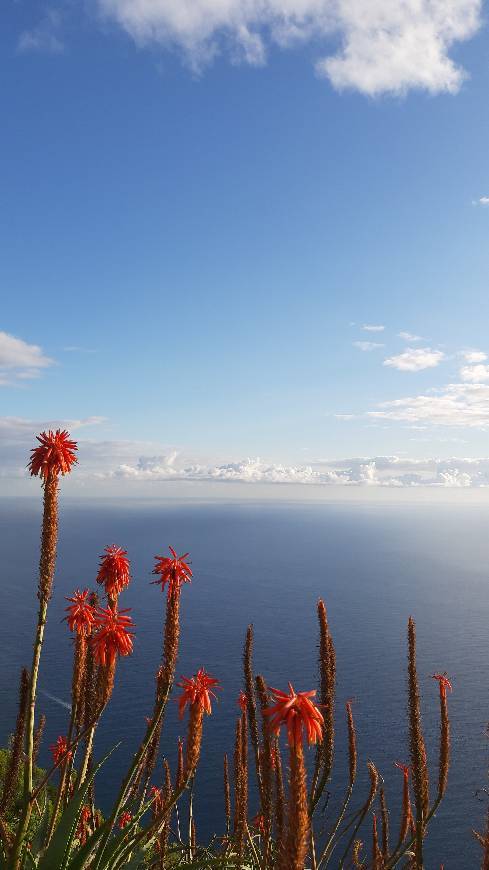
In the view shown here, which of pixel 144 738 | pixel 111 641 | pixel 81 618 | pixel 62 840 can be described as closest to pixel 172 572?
pixel 111 641

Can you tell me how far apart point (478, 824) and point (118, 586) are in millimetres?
77778

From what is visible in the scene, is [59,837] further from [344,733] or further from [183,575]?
[344,733]

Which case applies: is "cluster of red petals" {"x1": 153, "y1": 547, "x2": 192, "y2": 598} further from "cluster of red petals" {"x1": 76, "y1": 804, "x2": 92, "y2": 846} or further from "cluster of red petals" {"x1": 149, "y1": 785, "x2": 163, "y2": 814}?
"cluster of red petals" {"x1": 76, "y1": 804, "x2": 92, "y2": 846}

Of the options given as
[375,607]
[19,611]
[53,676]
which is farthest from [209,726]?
[375,607]

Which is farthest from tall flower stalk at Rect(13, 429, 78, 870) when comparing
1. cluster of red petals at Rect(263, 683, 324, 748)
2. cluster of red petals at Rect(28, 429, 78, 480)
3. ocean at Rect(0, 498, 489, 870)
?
ocean at Rect(0, 498, 489, 870)

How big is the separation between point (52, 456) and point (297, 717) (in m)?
4.86

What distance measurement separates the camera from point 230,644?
4786 inches

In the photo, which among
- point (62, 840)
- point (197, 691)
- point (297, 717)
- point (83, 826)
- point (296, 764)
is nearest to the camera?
point (296, 764)

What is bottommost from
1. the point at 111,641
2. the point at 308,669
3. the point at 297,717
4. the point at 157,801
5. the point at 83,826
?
the point at 308,669

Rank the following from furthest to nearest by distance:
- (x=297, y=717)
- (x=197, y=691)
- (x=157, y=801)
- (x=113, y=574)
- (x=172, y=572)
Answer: (x=157, y=801) → (x=113, y=574) → (x=172, y=572) → (x=197, y=691) → (x=297, y=717)

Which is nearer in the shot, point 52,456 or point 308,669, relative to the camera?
point 52,456

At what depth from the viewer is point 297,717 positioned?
187 inches

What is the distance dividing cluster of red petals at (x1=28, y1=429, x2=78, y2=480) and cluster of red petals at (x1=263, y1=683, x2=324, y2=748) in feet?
14.3

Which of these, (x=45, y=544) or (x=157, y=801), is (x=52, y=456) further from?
(x=157, y=801)
